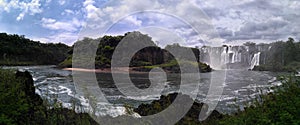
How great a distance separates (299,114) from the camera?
320 centimetres

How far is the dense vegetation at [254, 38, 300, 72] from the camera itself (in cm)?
4410

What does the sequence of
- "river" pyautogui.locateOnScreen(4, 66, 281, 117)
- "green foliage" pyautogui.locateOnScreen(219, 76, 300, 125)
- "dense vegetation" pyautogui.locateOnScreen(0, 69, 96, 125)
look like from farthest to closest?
"river" pyautogui.locateOnScreen(4, 66, 281, 117), "dense vegetation" pyautogui.locateOnScreen(0, 69, 96, 125), "green foliage" pyautogui.locateOnScreen(219, 76, 300, 125)

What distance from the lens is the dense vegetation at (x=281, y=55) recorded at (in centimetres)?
4410

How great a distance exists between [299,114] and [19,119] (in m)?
3.74

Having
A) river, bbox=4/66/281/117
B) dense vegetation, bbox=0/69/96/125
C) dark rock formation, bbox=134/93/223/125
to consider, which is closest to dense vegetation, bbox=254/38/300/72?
river, bbox=4/66/281/117

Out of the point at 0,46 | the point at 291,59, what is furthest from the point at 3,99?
the point at 291,59

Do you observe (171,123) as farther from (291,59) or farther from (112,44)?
(291,59)

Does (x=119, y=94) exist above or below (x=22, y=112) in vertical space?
below

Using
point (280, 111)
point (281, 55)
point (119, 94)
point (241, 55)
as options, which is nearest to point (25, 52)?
point (241, 55)

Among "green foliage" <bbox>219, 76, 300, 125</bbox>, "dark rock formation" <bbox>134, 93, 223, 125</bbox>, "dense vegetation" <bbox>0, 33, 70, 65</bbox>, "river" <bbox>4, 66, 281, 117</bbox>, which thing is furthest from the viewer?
"dense vegetation" <bbox>0, 33, 70, 65</bbox>

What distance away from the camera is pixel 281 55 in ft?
168

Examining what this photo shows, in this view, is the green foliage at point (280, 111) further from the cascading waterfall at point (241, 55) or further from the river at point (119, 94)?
the cascading waterfall at point (241, 55)

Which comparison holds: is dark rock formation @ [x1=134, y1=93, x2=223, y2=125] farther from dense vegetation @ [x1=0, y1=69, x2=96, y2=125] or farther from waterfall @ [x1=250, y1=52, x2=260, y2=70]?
waterfall @ [x1=250, y1=52, x2=260, y2=70]

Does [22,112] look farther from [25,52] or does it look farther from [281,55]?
[281,55]
